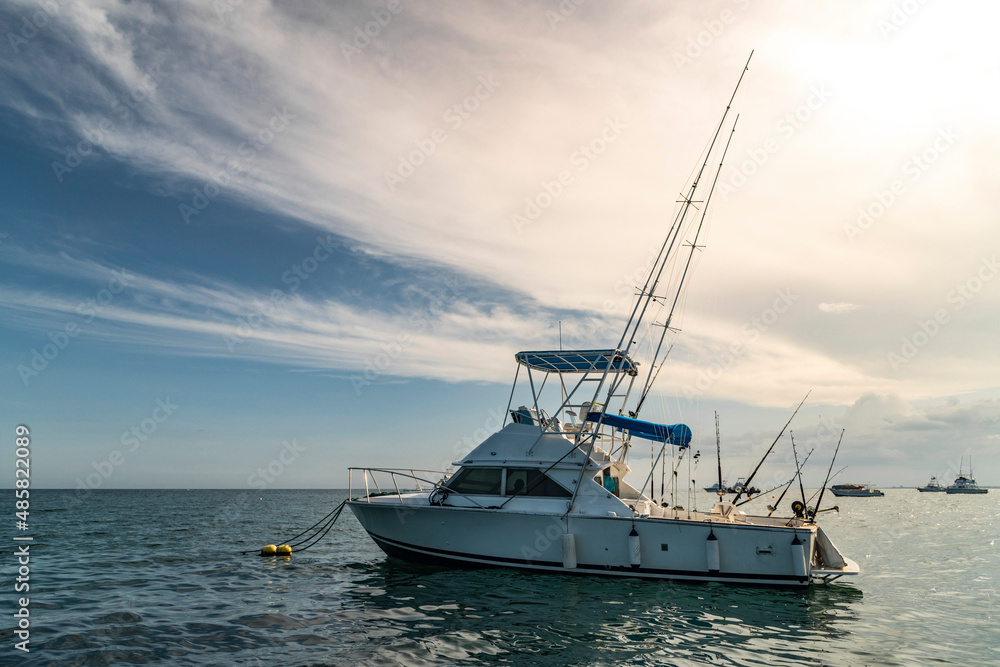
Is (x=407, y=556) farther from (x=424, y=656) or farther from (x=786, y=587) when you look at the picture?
(x=786, y=587)

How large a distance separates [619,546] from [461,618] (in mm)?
4171

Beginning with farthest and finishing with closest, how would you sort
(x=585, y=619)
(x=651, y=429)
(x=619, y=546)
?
(x=651, y=429), (x=619, y=546), (x=585, y=619)

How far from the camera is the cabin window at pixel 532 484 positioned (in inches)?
536

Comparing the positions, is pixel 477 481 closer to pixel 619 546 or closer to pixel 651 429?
pixel 619 546

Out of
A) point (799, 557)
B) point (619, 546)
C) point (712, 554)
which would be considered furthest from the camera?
point (619, 546)

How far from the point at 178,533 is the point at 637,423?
2275 centimetres

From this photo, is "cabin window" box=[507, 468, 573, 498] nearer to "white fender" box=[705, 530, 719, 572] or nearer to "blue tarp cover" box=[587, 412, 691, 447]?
"blue tarp cover" box=[587, 412, 691, 447]

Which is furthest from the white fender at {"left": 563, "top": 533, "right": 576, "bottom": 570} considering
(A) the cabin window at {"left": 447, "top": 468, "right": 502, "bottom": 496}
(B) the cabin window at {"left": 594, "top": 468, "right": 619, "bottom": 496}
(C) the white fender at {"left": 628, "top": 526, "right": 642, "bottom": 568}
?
(A) the cabin window at {"left": 447, "top": 468, "right": 502, "bottom": 496}

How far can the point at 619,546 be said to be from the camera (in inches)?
497

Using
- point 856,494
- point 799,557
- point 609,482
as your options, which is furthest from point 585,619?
point 856,494

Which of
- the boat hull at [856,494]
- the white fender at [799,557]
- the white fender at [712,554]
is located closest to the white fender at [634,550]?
the white fender at [712,554]

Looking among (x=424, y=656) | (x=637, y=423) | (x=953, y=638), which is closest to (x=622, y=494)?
(x=637, y=423)

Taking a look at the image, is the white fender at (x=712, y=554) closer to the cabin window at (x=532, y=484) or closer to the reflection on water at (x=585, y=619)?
the reflection on water at (x=585, y=619)

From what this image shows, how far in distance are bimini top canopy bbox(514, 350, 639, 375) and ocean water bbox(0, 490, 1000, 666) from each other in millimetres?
5154
